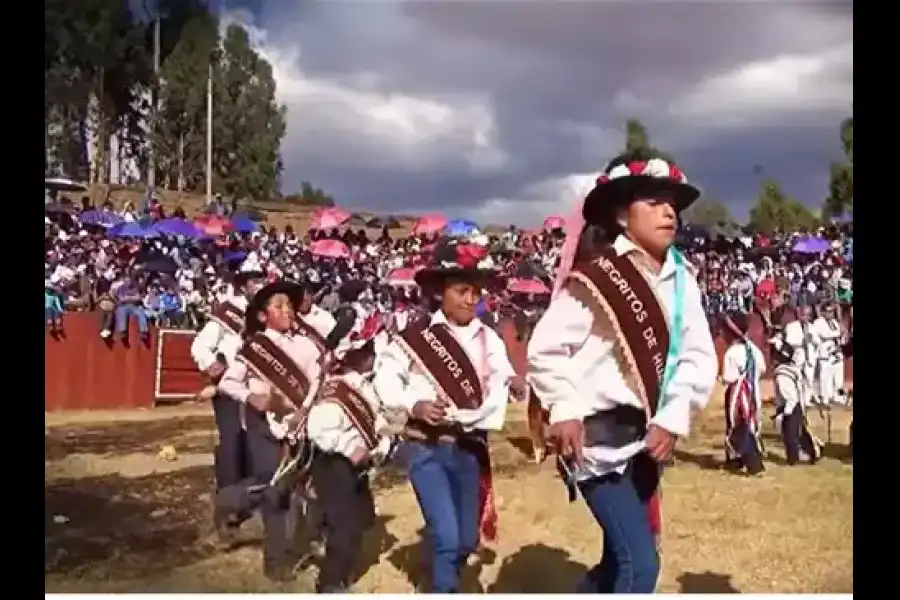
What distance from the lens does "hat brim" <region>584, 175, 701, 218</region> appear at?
165 inches

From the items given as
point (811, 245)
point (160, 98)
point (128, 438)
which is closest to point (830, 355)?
point (811, 245)

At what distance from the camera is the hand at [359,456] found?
4.45 m

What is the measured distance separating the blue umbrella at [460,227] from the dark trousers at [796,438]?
1.44 m

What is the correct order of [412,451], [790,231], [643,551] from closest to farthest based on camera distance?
[643,551] < [412,451] < [790,231]

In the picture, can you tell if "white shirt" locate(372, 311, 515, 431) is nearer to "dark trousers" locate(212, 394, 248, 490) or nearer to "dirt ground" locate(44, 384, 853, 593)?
"dirt ground" locate(44, 384, 853, 593)

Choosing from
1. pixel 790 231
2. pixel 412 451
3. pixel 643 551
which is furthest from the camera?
pixel 790 231

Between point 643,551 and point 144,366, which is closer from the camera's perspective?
point 643,551

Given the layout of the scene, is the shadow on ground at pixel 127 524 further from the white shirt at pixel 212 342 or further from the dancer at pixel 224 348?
the white shirt at pixel 212 342

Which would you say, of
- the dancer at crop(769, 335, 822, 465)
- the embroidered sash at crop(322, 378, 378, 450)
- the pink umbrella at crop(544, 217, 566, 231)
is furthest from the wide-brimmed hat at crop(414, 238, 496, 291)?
the dancer at crop(769, 335, 822, 465)

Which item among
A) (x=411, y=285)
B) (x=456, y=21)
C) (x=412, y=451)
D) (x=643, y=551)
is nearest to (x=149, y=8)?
(x=456, y=21)

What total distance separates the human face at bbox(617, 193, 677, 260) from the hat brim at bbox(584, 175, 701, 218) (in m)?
0.02

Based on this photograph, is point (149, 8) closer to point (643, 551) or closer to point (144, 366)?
point (144, 366)

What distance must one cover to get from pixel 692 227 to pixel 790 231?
51 cm
